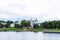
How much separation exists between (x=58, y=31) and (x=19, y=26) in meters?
17.3

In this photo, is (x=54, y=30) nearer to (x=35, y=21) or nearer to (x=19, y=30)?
(x=19, y=30)

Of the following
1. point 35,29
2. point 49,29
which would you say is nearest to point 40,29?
point 35,29

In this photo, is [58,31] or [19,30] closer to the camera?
[58,31]

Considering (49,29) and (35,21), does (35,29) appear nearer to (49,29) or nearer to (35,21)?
(49,29)

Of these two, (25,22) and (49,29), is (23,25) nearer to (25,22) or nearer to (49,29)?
(25,22)

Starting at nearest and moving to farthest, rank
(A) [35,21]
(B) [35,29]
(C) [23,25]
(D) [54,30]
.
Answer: (D) [54,30] < (B) [35,29] < (C) [23,25] < (A) [35,21]

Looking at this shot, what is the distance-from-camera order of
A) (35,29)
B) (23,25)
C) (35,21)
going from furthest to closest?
1. (35,21)
2. (23,25)
3. (35,29)

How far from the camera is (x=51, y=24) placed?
269 ft

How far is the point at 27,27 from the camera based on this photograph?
90.8 m

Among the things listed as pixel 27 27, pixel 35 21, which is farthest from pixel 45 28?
pixel 35 21

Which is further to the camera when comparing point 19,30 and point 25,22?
point 25,22

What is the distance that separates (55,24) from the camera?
83.0m

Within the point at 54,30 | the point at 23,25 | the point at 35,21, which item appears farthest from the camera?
the point at 35,21

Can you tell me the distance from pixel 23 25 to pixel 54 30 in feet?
55.7
